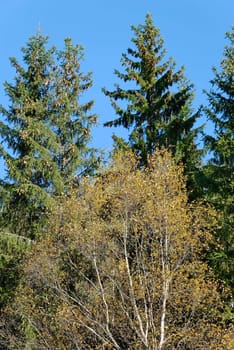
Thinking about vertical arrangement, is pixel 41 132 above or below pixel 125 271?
above

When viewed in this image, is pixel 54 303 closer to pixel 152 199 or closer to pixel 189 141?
pixel 152 199

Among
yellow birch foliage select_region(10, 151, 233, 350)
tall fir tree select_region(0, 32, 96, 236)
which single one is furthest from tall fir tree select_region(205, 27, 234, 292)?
tall fir tree select_region(0, 32, 96, 236)

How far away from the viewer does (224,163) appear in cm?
1873

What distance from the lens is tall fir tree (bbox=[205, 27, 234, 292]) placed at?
57.2ft

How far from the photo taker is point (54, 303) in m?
17.9

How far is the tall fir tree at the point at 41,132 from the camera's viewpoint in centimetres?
2044

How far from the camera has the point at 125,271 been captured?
16859 millimetres

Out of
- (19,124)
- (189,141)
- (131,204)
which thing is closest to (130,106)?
(189,141)

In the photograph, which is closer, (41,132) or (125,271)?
(125,271)

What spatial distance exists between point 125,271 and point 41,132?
6.50 metres

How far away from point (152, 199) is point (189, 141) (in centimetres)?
534

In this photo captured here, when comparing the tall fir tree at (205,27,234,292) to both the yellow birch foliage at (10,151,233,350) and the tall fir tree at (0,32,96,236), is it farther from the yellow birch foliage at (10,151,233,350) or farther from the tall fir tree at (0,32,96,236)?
the tall fir tree at (0,32,96,236)

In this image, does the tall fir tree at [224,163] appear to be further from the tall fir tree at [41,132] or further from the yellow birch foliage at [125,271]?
the tall fir tree at [41,132]

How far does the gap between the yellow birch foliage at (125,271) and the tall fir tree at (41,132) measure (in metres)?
2.32
